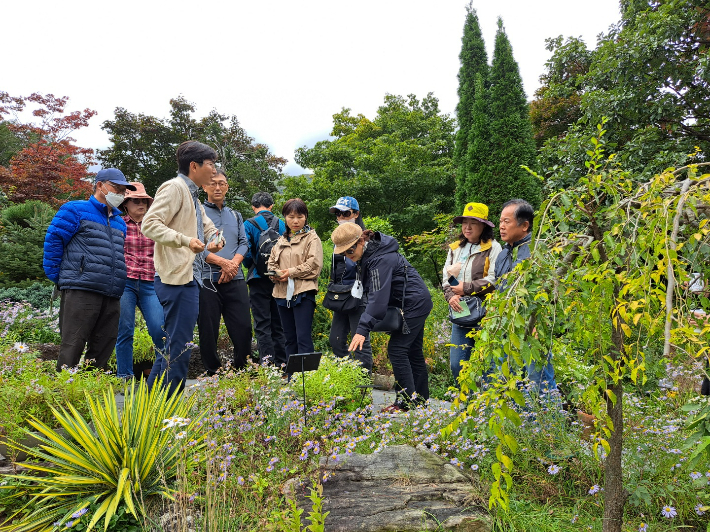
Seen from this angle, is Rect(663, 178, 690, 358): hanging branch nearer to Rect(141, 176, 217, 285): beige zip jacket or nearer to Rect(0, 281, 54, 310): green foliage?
Rect(141, 176, 217, 285): beige zip jacket

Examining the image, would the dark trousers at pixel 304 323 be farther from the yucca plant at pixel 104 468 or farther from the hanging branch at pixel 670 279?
the hanging branch at pixel 670 279

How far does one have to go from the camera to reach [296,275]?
14.0 ft

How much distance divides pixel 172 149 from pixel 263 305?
1794 cm

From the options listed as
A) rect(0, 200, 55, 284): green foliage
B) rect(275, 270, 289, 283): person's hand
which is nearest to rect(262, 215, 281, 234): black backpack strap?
rect(275, 270, 289, 283): person's hand

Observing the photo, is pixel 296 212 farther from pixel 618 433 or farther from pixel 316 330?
pixel 618 433

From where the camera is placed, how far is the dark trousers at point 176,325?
10.3ft

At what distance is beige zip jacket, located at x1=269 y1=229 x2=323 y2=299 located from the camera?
169 inches

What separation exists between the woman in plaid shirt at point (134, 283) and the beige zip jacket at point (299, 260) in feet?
3.97

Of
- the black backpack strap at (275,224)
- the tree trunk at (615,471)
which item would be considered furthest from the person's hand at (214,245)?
the tree trunk at (615,471)

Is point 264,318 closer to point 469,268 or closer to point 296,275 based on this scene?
point 296,275

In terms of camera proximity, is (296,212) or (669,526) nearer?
(669,526)

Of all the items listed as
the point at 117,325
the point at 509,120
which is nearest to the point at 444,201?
the point at 509,120

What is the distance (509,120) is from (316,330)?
23.7 feet

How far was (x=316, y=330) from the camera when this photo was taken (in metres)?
6.71
